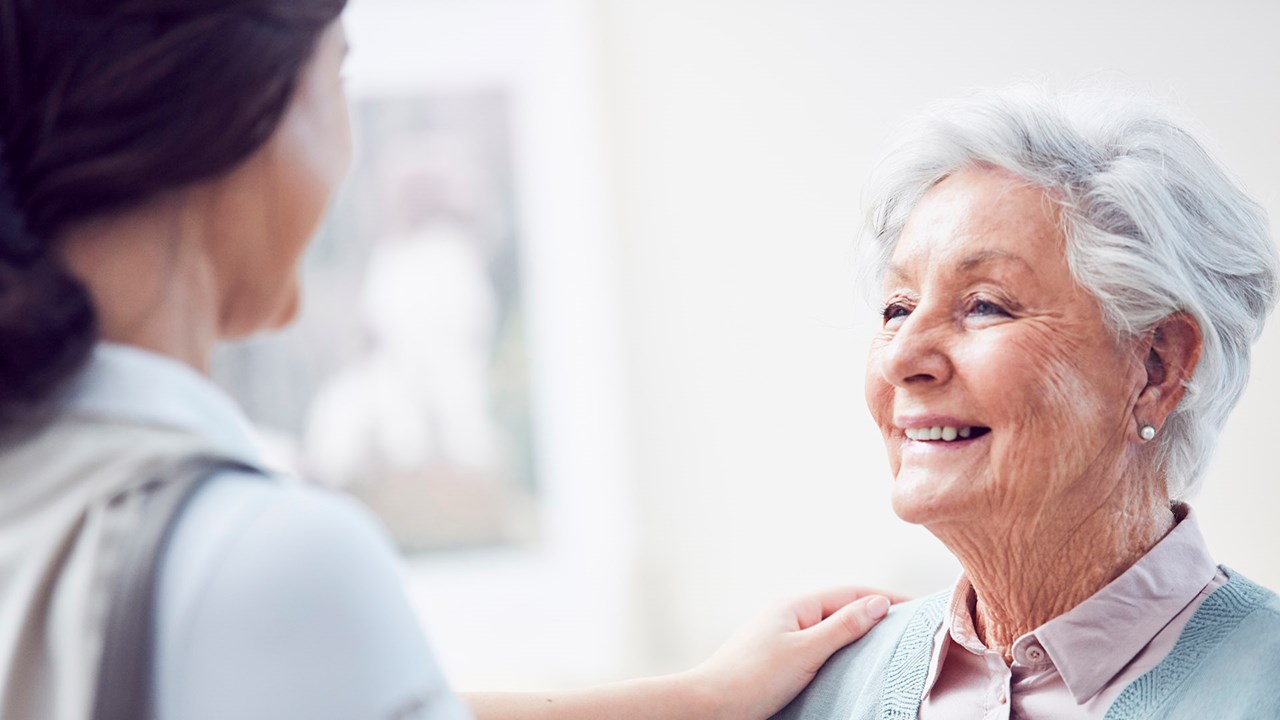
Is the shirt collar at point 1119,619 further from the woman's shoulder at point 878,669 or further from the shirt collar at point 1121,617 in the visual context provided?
the woman's shoulder at point 878,669

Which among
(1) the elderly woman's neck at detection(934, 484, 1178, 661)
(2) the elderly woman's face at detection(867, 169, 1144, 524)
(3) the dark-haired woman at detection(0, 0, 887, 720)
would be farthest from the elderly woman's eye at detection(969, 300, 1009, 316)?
(3) the dark-haired woman at detection(0, 0, 887, 720)

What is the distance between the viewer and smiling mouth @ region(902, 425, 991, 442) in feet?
4.48

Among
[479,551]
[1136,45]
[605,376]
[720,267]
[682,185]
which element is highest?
[1136,45]

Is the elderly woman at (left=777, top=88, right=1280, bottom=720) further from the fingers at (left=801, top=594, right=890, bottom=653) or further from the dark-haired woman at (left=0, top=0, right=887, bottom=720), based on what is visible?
the dark-haired woman at (left=0, top=0, right=887, bottom=720)

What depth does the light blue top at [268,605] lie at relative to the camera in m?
0.69

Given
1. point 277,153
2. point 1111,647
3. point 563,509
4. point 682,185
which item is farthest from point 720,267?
point 277,153

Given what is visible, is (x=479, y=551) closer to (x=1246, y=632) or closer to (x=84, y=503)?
(x=1246, y=632)

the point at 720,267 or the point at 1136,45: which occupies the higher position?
the point at 1136,45

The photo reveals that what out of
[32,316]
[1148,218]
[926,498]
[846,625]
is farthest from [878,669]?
[32,316]

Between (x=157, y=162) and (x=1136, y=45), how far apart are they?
3.54m

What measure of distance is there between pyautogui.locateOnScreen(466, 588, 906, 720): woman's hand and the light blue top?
0.68 metres

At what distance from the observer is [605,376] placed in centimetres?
427

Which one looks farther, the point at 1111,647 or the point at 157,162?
the point at 1111,647

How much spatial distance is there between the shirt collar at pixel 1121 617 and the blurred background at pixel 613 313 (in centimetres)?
264
